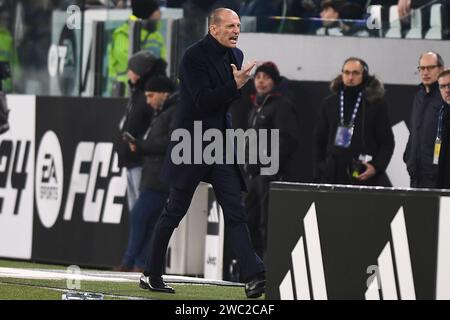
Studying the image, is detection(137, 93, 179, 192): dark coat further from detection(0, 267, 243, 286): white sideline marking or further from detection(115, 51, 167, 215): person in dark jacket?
detection(0, 267, 243, 286): white sideline marking

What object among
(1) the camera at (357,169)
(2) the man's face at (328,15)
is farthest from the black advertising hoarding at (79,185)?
(1) the camera at (357,169)

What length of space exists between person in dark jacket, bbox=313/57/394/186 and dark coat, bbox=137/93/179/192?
2.02 meters

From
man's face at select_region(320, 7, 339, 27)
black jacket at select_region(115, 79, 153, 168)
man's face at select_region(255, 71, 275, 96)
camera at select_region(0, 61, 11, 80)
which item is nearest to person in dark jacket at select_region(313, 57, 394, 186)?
man's face at select_region(255, 71, 275, 96)

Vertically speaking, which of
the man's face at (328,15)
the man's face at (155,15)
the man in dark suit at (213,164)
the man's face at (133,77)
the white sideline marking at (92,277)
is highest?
the man's face at (155,15)

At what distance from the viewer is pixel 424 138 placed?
13.8 metres

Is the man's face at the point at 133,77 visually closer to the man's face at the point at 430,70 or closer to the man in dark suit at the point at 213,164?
the man's face at the point at 430,70

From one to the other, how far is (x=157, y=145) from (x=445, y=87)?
370cm

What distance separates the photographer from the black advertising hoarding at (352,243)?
371 inches

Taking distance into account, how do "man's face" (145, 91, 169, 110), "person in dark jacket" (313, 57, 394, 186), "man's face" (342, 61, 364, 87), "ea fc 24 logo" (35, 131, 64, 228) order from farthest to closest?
"ea fc 24 logo" (35, 131, 64, 228)
"man's face" (145, 91, 169, 110)
"person in dark jacket" (313, 57, 394, 186)
"man's face" (342, 61, 364, 87)

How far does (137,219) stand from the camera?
16141 millimetres

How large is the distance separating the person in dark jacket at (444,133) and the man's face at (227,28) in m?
2.51

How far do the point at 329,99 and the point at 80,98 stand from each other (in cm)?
426

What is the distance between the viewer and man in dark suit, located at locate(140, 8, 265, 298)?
37.5 ft

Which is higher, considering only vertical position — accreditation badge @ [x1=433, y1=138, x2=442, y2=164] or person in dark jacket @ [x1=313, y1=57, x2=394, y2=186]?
person in dark jacket @ [x1=313, y1=57, x2=394, y2=186]
